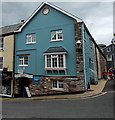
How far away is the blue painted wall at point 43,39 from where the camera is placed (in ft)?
54.2

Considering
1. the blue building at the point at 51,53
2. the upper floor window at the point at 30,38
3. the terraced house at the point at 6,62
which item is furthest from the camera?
the upper floor window at the point at 30,38

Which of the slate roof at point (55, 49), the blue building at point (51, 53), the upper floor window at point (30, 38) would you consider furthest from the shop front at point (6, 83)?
the slate roof at point (55, 49)

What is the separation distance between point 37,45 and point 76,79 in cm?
663

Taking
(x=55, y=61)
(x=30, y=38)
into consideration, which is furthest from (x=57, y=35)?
(x=30, y=38)

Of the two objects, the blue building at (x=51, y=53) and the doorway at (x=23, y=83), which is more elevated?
the blue building at (x=51, y=53)

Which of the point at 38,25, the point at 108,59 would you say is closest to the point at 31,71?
the point at 38,25

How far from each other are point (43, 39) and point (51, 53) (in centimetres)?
257

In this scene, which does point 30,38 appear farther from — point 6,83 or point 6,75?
point 6,83

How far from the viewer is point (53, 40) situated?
1764cm

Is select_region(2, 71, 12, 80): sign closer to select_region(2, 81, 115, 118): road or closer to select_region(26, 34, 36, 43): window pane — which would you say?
select_region(26, 34, 36, 43): window pane

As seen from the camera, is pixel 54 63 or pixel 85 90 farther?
pixel 54 63

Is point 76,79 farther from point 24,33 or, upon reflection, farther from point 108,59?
point 108,59

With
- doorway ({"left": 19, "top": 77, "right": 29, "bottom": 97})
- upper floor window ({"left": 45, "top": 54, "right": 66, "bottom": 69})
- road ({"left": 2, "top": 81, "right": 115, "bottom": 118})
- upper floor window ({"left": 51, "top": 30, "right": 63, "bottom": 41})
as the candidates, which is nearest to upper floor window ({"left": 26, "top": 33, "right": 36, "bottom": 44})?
upper floor window ({"left": 51, "top": 30, "right": 63, "bottom": 41})

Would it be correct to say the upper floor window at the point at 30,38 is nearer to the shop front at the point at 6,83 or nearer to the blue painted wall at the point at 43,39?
the blue painted wall at the point at 43,39
